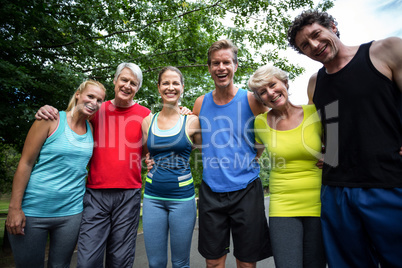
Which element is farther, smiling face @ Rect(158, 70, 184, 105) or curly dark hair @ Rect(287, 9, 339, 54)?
smiling face @ Rect(158, 70, 184, 105)

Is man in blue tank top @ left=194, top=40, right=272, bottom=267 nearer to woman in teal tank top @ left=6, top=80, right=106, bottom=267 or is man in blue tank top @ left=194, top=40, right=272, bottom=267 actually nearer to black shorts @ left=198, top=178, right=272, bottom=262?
black shorts @ left=198, top=178, right=272, bottom=262

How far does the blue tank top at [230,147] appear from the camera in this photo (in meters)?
2.26

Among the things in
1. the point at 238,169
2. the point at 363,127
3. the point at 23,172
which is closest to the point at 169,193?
the point at 238,169

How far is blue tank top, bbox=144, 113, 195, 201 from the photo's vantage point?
7.50ft

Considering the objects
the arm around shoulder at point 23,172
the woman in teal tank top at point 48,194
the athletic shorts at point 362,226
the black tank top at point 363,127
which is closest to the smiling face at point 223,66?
the black tank top at point 363,127

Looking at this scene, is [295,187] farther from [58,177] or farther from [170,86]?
[58,177]

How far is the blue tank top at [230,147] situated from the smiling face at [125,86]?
87 centimetres

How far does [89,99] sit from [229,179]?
1529 mm

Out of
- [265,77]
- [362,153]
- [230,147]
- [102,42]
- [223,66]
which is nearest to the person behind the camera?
[362,153]

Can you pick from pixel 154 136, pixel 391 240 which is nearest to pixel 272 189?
pixel 391 240

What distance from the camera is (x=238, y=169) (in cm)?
227

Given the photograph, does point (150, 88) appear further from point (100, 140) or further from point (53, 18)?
point (100, 140)

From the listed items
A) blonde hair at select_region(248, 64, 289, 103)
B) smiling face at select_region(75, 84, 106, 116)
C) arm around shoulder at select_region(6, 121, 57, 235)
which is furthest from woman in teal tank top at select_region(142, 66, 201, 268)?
arm around shoulder at select_region(6, 121, 57, 235)

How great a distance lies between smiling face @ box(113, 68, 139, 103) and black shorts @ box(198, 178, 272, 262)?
49.8 inches
